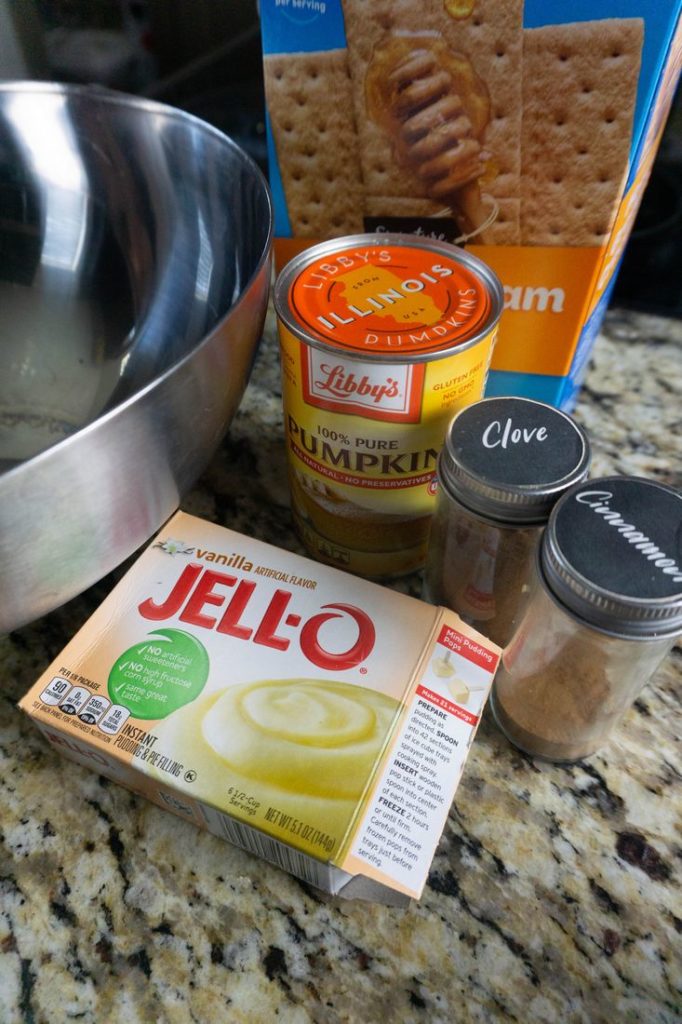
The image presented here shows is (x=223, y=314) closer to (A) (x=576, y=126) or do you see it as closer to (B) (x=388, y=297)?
(B) (x=388, y=297)

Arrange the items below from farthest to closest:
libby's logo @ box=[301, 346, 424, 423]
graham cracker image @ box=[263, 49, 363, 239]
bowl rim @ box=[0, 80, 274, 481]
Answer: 1. graham cracker image @ box=[263, 49, 363, 239]
2. libby's logo @ box=[301, 346, 424, 423]
3. bowl rim @ box=[0, 80, 274, 481]

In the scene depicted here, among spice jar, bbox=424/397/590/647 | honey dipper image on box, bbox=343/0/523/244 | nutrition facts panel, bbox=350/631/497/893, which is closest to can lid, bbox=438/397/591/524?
spice jar, bbox=424/397/590/647

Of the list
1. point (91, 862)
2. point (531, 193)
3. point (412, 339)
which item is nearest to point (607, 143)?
point (531, 193)

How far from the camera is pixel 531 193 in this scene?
0.60m

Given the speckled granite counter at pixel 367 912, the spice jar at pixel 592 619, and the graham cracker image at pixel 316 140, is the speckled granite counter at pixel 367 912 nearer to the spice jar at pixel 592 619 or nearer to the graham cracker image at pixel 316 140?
the spice jar at pixel 592 619

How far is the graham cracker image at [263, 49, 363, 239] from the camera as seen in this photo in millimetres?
591

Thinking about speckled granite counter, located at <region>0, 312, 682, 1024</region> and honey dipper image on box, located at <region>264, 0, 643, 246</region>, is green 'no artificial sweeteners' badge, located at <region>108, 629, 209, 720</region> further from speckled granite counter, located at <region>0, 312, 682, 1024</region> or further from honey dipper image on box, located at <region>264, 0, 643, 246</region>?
honey dipper image on box, located at <region>264, 0, 643, 246</region>

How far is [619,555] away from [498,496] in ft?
0.27

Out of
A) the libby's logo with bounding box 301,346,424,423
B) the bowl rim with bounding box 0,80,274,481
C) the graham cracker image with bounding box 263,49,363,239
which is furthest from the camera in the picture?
the graham cracker image with bounding box 263,49,363,239

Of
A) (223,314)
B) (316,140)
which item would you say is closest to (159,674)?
(223,314)

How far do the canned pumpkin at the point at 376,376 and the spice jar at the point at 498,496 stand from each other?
3 centimetres

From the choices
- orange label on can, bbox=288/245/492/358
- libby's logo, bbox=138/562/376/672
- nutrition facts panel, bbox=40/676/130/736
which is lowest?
nutrition facts panel, bbox=40/676/130/736

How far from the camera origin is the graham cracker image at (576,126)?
0.51 metres

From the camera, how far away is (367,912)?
1.44 feet
